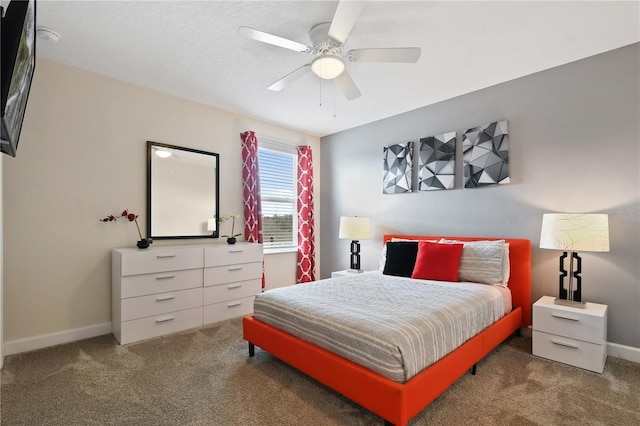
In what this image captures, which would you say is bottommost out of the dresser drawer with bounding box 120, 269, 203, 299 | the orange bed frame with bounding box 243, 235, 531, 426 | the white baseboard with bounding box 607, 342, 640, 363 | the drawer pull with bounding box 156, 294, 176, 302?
the white baseboard with bounding box 607, 342, 640, 363

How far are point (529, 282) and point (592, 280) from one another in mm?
451

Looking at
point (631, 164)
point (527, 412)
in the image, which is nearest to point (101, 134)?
point (527, 412)

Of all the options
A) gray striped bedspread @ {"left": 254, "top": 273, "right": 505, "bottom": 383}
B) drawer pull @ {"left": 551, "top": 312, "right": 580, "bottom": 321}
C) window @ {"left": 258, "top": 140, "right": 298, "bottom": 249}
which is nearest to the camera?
gray striped bedspread @ {"left": 254, "top": 273, "right": 505, "bottom": 383}

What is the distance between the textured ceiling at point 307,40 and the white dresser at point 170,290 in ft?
5.61

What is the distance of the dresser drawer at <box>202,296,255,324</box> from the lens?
3258 mm

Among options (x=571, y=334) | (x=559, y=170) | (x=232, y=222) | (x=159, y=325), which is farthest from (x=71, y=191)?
(x=559, y=170)

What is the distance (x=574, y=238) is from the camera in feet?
7.73

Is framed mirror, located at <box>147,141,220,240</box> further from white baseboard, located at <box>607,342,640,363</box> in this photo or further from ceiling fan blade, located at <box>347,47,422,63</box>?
white baseboard, located at <box>607,342,640,363</box>

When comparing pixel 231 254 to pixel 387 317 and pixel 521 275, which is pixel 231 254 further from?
pixel 521 275

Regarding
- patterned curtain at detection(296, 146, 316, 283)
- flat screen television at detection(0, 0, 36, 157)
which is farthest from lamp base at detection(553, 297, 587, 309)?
flat screen television at detection(0, 0, 36, 157)

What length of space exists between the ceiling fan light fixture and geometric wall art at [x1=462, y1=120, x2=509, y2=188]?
1.87 m

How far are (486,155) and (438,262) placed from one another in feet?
4.11

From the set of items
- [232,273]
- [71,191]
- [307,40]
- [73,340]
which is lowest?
[73,340]

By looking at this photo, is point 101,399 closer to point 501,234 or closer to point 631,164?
point 501,234
